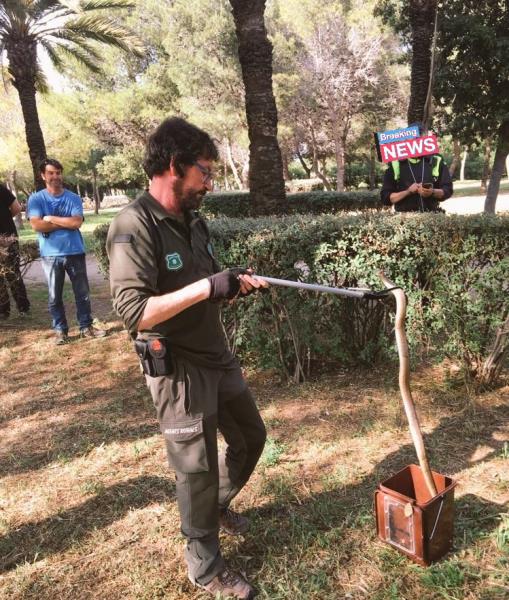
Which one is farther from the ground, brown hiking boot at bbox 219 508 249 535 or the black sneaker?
brown hiking boot at bbox 219 508 249 535

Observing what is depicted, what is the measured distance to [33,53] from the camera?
13172 millimetres

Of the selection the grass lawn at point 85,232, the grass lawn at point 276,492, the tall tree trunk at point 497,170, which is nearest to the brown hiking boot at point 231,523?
the grass lawn at point 276,492

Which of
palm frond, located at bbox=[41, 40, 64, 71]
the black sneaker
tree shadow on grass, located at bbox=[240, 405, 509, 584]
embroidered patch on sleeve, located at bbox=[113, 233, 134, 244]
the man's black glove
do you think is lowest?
the black sneaker

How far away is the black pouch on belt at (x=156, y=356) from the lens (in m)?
2.00

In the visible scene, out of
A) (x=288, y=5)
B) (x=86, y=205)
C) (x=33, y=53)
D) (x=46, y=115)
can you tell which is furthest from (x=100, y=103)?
(x=86, y=205)

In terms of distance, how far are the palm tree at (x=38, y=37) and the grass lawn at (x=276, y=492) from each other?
8342mm

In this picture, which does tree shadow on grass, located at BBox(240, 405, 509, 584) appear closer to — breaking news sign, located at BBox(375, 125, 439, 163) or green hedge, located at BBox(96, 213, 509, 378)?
green hedge, located at BBox(96, 213, 509, 378)

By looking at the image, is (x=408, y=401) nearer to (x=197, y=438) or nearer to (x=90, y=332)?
(x=197, y=438)

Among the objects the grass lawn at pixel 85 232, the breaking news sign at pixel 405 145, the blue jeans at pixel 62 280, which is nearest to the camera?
the breaking news sign at pixel 405 145

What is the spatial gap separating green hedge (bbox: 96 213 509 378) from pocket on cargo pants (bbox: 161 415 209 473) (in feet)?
7.14

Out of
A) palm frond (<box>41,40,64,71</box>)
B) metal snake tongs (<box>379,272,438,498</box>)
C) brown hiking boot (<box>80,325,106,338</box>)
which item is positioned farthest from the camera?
palm frond (<box>41,40,64,71</box>)

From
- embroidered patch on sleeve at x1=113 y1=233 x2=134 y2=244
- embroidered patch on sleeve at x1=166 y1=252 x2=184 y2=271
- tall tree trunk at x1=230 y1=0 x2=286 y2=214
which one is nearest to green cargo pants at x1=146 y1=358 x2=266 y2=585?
embroidered patch on sleeve at x1=166 y1=252 x2=184 y2=271

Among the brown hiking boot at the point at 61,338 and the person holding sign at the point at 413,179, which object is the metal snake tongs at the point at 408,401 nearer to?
the person holding sign at the point at 413,179

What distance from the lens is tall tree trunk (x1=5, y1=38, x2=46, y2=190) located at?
1216 cm
